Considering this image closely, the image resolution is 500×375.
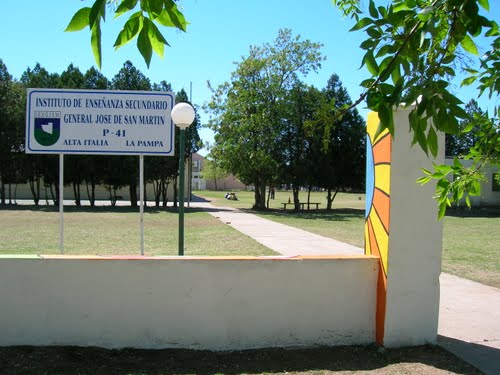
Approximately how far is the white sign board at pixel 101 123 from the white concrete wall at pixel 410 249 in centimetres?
410

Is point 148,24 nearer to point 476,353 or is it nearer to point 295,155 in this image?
point 476,353

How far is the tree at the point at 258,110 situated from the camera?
108ft

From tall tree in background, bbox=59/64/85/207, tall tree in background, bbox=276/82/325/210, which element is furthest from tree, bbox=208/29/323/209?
tall tree in background, bbox=59/64/85/207

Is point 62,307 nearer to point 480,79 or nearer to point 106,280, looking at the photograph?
point 106,280

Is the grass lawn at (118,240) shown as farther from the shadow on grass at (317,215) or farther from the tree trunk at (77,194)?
the tree trunk at (77,194)


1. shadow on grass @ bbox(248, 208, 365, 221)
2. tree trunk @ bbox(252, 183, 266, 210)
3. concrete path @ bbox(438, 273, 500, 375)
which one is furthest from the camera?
tree trunk @ bbox(252, 183, 266, 210)

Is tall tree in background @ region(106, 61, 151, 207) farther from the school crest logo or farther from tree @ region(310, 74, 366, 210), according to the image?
the school crest logo

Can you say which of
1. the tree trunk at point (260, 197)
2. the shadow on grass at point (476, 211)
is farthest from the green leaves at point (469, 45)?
the tree trunk at point (260, 197)

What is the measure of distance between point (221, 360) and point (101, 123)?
4578mm

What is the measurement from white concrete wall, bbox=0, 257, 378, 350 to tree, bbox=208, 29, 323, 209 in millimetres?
27862

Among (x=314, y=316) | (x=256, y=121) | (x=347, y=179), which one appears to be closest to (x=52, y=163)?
(x=256, y=121)

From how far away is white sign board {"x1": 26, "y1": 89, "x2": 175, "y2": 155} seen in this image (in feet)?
23.6

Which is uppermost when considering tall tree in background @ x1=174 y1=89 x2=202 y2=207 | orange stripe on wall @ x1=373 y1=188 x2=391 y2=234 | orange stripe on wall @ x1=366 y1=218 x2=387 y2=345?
tall tree in background @ x1=174 y1=89 x2=202 y2=207

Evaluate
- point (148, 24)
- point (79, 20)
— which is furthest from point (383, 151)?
point (79, 20)
